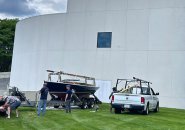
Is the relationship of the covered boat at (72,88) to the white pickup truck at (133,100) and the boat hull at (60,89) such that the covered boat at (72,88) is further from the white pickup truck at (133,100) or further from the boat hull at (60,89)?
the white pickup truck at (133,100)

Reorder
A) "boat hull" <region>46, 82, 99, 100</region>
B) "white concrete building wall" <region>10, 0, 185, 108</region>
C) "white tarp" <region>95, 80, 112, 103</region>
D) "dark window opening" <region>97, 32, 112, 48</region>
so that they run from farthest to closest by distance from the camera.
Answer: "dark window opening" <region>97, 32, 112, 48</region>
"white tarp" <region>95, 80, 112, 103</region>
"white concrete building wall" <region>10, 0, 185, 108</region>
"boat hull" <region>46, 82, 99, 100</region>

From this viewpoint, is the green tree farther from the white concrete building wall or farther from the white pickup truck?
the white pickup truck

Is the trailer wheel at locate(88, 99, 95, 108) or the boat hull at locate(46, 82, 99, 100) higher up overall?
the boat hull at locate(46, 82, 99, 100)

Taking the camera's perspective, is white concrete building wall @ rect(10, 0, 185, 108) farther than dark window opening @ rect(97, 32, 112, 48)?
No

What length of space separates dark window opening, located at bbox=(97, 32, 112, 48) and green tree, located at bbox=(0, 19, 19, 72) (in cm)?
4237

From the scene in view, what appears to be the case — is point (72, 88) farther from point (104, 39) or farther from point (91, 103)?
point (104, 39)

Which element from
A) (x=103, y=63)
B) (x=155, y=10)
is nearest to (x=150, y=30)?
(x=155, y=10)

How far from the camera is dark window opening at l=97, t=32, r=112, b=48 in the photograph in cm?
3794

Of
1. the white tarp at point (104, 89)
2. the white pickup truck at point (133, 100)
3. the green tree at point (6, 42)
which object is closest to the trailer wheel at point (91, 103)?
the white pickup truck at point (133, 100)

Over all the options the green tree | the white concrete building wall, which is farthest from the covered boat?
the green tree

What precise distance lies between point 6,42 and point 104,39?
4421cm

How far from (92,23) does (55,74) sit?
1499cm

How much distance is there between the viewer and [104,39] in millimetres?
38281

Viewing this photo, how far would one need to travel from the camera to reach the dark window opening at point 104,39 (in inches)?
1494
